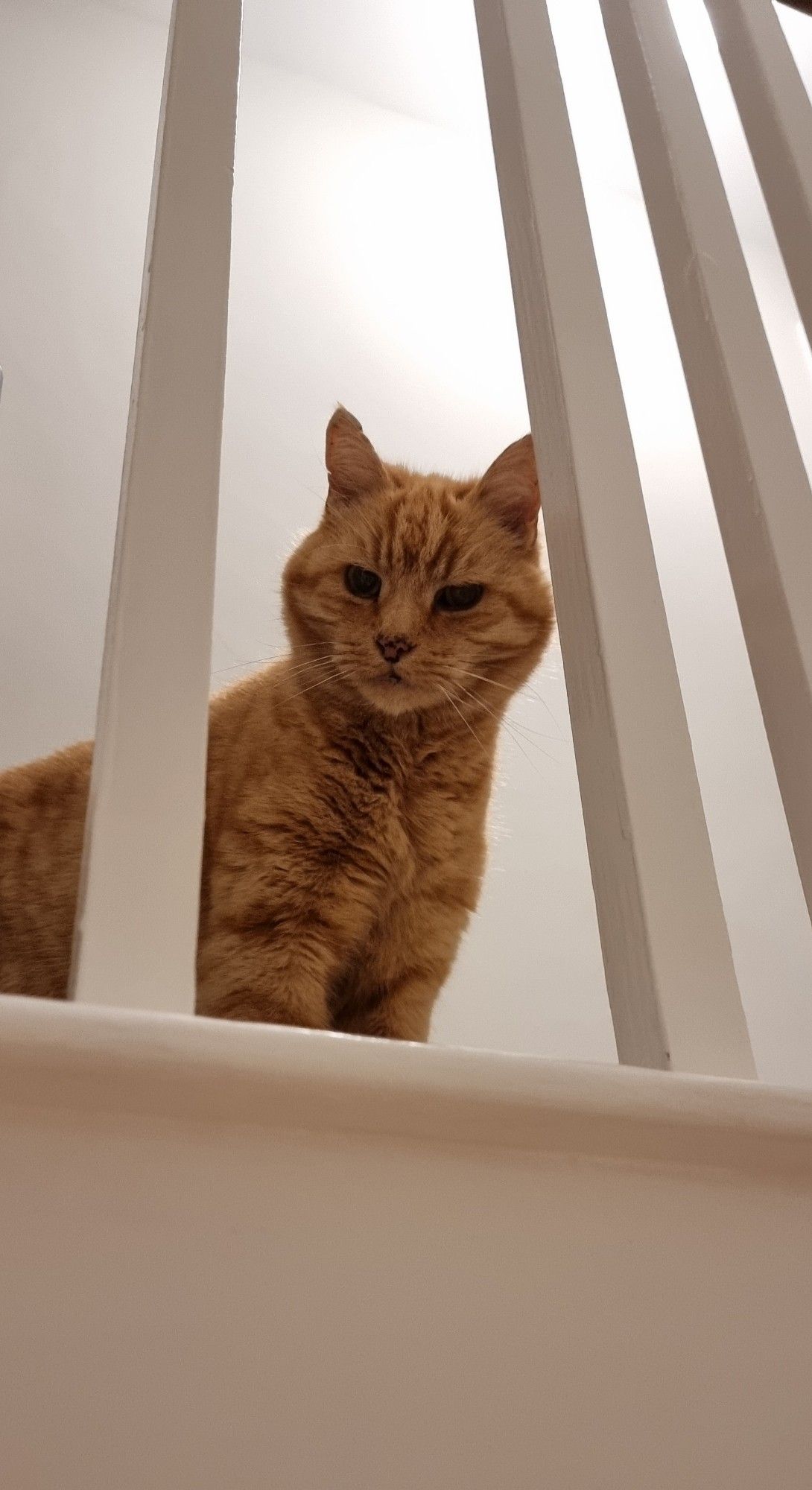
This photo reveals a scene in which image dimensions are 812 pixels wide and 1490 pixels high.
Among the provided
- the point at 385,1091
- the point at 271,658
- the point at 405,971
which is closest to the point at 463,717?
the point at 405,971

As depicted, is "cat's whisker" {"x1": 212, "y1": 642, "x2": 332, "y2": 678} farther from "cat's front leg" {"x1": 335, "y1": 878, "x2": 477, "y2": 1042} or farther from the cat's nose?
"cat's front leg" {"x1": 335, "y1": 878, "x2": 477, "y2": 1042}

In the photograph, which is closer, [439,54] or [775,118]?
[775,118]

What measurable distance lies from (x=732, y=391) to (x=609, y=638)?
0.23 metres

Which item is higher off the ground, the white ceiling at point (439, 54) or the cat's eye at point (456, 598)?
the white ceiling at point (439, 54)

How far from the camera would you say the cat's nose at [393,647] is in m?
1.02

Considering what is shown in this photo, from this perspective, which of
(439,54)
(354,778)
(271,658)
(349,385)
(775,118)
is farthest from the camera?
(439,54)

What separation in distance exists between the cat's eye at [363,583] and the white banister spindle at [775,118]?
19.6 inches

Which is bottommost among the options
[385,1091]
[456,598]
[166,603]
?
[385,1091]

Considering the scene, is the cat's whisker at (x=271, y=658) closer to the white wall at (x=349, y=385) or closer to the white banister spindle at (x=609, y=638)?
the white wall at (x=349, y=385)

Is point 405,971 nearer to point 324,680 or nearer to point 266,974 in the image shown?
point 266,974

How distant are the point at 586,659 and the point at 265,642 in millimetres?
1146

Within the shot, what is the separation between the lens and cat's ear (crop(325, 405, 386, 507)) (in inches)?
46.3

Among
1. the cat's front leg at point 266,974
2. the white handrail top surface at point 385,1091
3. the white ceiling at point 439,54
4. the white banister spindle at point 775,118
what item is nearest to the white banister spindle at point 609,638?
the white handrail top surface at point 385,1091

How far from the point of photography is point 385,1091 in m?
0.39
